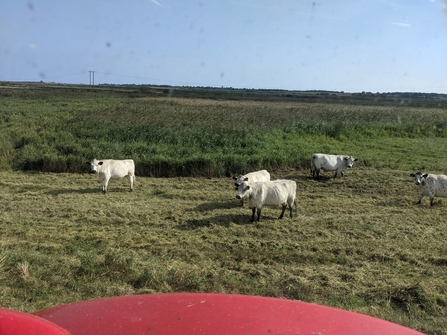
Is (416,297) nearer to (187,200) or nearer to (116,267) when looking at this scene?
(116,267)

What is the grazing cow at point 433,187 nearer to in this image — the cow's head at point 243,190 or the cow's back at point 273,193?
the cow's back at point 273,193

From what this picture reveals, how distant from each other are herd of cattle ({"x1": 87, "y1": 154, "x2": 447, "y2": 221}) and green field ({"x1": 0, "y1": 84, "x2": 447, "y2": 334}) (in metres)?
0.46

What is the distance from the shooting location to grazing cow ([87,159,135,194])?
567 inches

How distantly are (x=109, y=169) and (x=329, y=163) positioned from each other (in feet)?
27.7

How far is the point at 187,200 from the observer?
42.9 feet

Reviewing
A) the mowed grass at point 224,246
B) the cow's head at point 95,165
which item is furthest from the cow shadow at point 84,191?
the cow's head at point 95,165

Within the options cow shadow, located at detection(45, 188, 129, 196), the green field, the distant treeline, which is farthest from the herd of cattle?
the distant treeline

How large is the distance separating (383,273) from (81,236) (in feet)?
20.3

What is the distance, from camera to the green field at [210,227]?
636cm

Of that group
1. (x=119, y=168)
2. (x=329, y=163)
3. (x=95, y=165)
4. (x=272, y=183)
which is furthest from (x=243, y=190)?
(x=329, y=163)

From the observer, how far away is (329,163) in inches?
647

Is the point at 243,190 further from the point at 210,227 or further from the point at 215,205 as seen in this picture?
the point at 215,205

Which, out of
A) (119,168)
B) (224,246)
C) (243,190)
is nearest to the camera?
(224,246)

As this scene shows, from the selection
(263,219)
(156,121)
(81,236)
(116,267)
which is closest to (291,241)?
(263,219)
